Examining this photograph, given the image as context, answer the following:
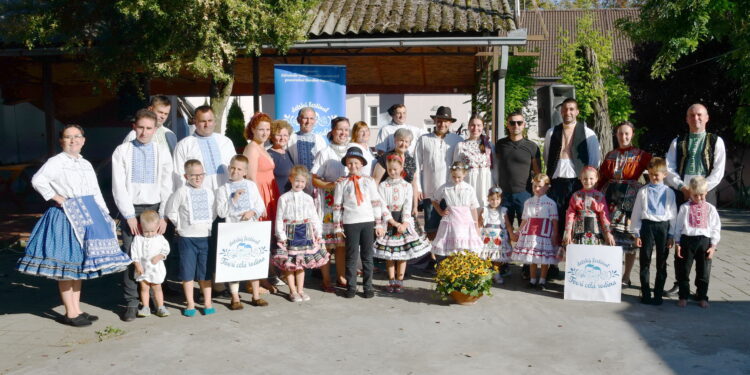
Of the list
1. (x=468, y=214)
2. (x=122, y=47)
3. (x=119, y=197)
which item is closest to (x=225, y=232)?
(x=119, y=197)

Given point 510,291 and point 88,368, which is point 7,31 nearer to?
point 88,368

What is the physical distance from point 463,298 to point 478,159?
181cm

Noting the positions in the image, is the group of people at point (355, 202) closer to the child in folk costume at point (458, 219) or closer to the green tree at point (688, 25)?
the child in folk costume at point (458, 219)

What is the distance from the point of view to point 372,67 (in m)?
14.0

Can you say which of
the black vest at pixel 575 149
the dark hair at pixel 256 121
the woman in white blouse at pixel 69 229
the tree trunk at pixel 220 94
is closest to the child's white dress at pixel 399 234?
the dark hair at pixel 256 121

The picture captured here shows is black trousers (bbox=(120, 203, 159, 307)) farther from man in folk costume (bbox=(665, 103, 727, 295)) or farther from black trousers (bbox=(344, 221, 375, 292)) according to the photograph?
man in folk costume (bbox=(665, 103, 727, 295))

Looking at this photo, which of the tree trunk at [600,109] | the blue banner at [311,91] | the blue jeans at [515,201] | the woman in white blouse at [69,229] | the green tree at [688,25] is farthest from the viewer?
the tree trunk at [600,109]

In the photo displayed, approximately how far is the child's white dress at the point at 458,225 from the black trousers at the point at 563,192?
0.90 meters

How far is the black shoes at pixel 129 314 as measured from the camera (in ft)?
20.6

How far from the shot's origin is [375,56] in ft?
41.0

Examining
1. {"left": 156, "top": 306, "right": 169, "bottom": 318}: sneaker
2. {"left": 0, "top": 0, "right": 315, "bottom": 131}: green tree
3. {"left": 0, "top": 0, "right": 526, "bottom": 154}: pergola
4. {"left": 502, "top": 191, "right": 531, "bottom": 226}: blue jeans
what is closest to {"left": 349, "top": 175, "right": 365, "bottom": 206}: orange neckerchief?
{"left": 502, "top": 191, "right": 531, "bottom": 226}: blue jeans

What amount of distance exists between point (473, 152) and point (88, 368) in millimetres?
4667

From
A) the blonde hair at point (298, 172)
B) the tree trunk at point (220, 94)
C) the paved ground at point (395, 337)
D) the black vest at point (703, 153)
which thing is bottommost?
the paved ground at point (395, 337)

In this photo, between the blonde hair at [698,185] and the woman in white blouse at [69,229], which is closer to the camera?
the woman in white blouse at [69,229]
